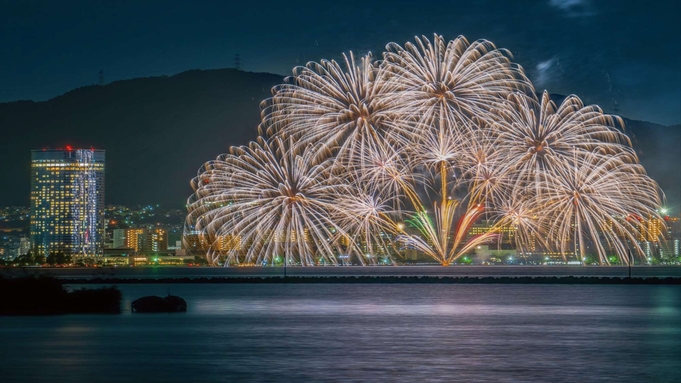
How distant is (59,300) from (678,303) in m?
45.2

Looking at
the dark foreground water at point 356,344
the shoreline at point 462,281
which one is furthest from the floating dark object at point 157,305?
the shoreline at point 462,281

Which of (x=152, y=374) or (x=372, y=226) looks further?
(x=372, y=226)

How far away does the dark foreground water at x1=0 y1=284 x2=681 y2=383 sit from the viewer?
32344mm

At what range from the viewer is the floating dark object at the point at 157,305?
206ft

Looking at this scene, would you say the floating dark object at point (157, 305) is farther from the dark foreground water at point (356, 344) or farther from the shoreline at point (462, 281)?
the shoreline at point (462, 281)

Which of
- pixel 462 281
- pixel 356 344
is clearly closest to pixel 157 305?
pixel 356 344

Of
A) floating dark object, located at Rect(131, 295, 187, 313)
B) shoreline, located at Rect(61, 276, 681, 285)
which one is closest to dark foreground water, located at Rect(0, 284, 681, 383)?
floating dark object, located at Rect(131, 295, 187, 313)

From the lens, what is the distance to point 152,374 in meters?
32.4

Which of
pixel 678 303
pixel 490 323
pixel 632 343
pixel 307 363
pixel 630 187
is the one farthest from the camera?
pixel 630 187

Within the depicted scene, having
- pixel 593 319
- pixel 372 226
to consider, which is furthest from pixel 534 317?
pixel 372 226

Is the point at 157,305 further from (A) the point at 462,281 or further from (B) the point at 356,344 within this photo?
(A) the point at 462,281

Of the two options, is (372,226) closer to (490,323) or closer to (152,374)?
(490,323)

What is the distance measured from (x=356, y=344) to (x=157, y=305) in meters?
25.6

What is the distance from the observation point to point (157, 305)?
211ft
